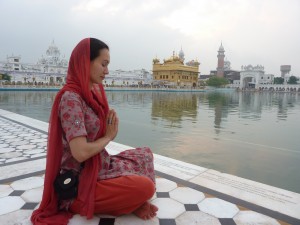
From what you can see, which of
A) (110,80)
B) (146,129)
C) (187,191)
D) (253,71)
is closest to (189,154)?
(187,191)

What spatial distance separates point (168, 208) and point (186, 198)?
0.69 ft

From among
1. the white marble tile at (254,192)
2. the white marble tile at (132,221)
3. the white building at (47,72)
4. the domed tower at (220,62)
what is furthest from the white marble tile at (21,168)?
the domed tower at (220,62)

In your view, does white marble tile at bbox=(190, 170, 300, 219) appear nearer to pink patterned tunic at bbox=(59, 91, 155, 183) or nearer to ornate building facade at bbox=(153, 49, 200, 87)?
pink patterned tunic at bbox=(59, 91, 155, 183)

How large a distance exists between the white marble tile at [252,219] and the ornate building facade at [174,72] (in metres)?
46.5

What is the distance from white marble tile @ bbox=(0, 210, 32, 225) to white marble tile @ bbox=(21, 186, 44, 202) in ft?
0.61

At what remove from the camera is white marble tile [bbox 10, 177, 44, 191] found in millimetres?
2121

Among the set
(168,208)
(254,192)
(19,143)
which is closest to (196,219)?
(168,208)

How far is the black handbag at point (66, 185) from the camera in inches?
59.9

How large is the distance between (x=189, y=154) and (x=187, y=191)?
1.49 meters

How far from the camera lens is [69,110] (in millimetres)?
1399

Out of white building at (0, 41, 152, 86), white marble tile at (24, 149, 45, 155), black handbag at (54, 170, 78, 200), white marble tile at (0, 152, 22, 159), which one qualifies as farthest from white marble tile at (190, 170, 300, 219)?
white building at (0, 41, 152, 86)

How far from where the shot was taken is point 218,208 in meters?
1.83

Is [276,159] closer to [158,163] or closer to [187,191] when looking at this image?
[158,163]

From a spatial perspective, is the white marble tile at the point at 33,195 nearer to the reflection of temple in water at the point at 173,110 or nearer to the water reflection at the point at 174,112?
the water reflection at the point at 174,112
